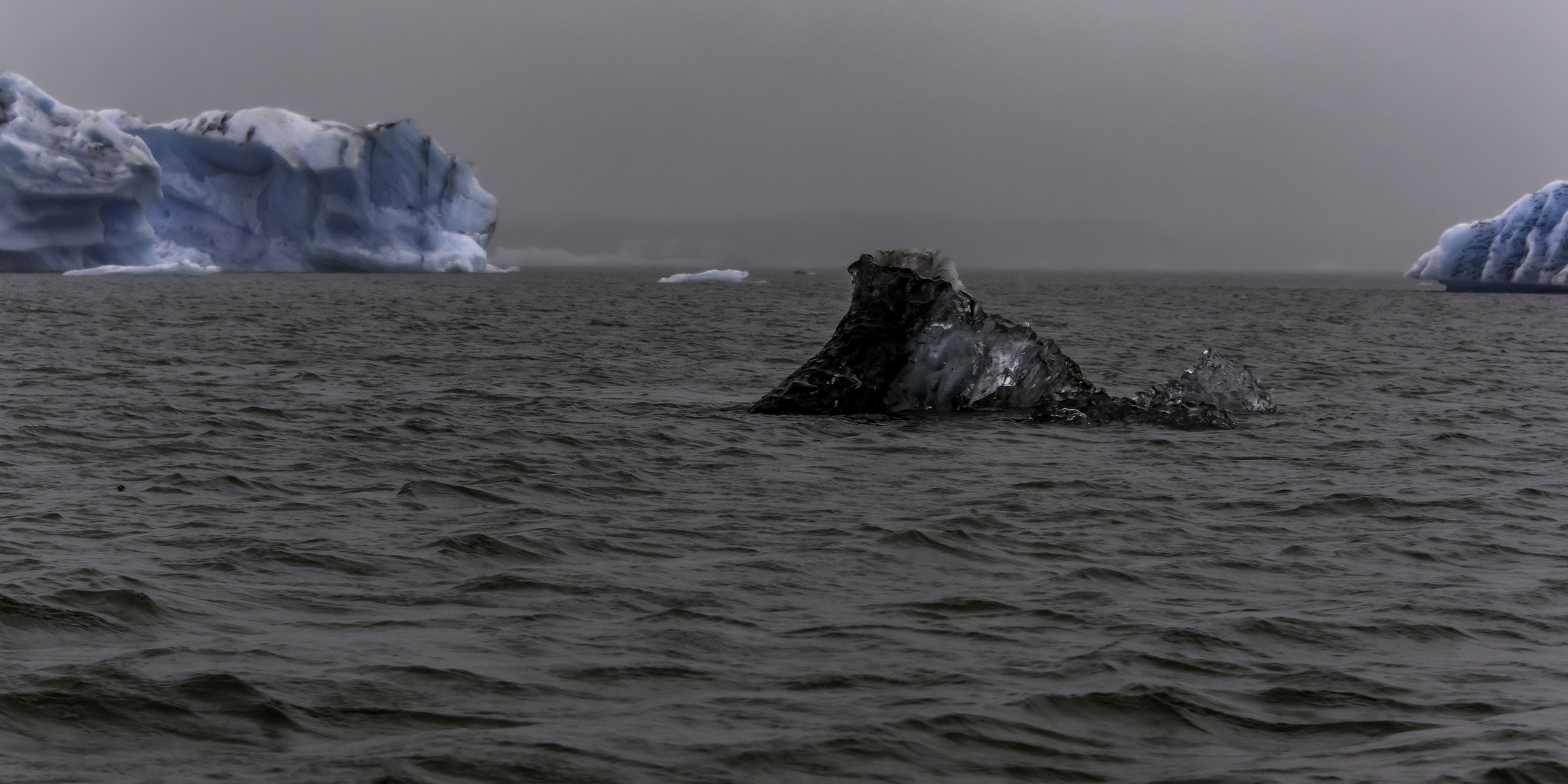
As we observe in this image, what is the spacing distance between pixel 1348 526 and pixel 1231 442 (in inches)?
161

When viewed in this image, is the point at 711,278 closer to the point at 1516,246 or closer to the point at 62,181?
the point at 62,181

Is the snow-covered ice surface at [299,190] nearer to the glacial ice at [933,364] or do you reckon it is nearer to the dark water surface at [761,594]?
the dark water surface at [761,594]

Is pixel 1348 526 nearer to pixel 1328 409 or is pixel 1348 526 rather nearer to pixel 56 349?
pixel 1328 409

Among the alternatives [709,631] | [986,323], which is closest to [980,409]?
[986,323]

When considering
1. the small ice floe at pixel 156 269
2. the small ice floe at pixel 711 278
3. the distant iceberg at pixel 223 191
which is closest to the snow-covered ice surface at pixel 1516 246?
the small ice floe at pixel 711 278

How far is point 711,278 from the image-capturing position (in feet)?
286

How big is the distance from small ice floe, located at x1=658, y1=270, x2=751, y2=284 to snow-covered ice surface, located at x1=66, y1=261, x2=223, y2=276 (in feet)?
96.5

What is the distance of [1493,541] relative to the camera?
8.59 meters

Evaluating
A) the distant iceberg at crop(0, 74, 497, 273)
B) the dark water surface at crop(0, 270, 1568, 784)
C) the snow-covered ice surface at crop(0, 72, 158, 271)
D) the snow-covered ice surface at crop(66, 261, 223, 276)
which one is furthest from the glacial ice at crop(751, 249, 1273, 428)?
the snow-covered ice surface at crop(66, 261, 223, 276)

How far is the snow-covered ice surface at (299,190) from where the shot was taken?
199 feet

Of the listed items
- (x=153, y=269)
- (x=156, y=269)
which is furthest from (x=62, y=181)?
(x=156, y=269)

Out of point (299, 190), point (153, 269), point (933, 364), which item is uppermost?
point (299, 190)

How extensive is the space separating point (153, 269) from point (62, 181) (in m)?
8.45

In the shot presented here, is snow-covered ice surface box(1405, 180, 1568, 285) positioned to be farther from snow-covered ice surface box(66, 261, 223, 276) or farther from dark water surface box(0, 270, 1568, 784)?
snow-covered ice surface box(66, 261, 223, 276)
